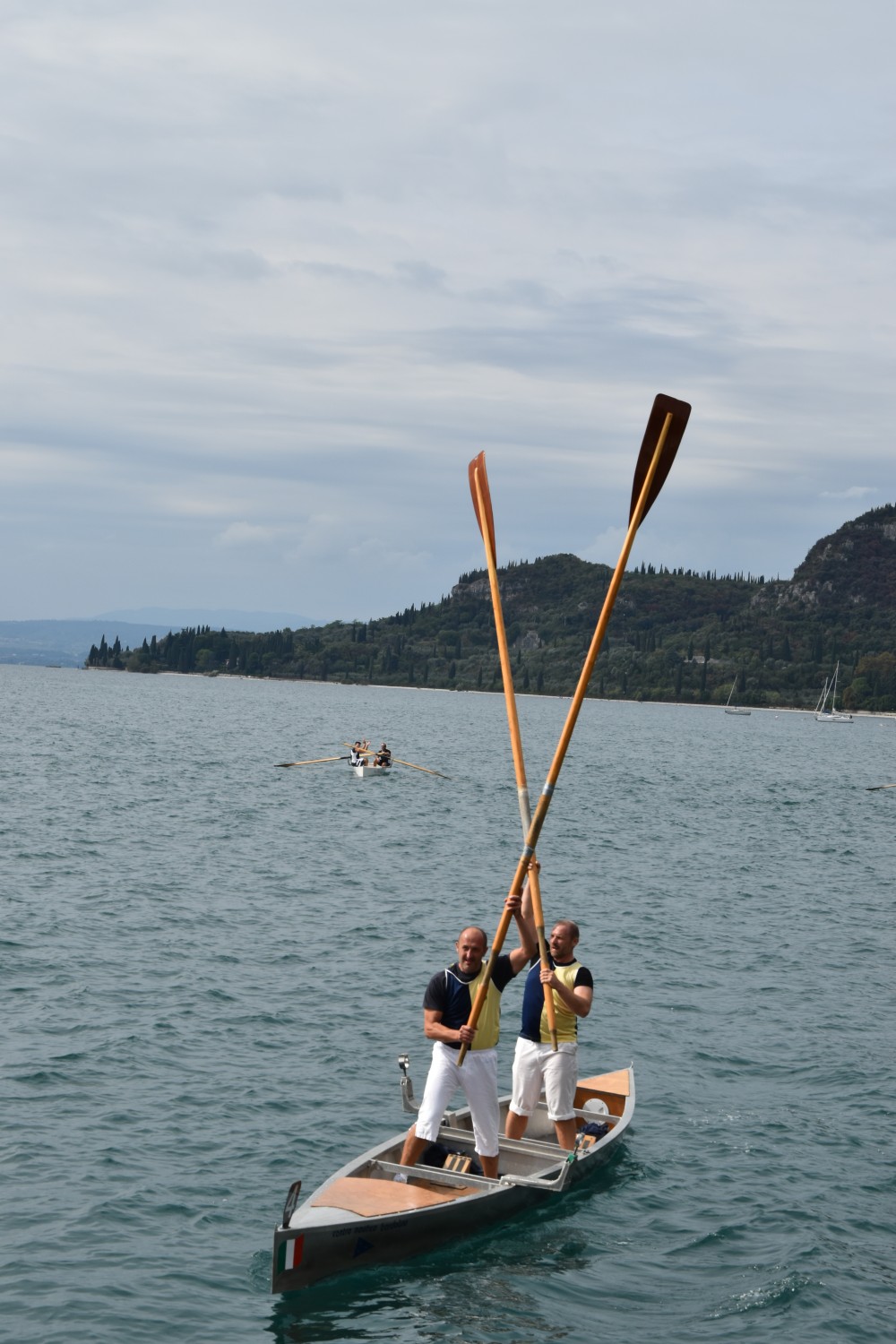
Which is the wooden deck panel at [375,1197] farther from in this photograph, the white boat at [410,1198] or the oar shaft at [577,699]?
the oar shaft at [577,699]

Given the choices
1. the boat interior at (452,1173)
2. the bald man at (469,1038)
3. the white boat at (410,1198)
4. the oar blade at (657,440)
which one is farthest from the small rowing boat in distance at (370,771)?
the bald man at (469,1038)

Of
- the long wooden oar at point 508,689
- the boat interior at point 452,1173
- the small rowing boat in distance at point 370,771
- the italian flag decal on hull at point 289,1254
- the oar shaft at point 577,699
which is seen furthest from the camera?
the small rowing boat in distance at point 370,771

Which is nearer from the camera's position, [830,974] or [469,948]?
[469,948]

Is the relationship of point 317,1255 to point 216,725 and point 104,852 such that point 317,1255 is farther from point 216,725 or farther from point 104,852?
point 216,725

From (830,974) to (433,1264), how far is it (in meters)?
17.1

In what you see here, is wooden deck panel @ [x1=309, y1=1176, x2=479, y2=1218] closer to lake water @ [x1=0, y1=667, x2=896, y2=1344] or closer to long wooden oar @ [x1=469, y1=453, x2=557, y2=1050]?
lake water @ [x1=0, y1=667, x2=896, y2=1344]

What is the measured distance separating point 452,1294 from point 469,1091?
2016mm

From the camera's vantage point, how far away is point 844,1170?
57.4ft

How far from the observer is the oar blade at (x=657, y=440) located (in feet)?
60.0

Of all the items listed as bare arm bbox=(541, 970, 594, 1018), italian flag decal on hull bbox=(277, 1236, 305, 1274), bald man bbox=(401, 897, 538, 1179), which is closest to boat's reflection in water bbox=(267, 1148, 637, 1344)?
italian flag decal on hull bbox=(277, 1236, 305, 1274)

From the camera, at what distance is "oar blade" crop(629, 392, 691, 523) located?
720 inches

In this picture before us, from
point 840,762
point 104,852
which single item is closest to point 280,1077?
point 104,852

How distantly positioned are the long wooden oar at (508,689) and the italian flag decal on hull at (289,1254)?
4050 millimetres

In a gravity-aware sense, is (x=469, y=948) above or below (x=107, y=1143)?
above
